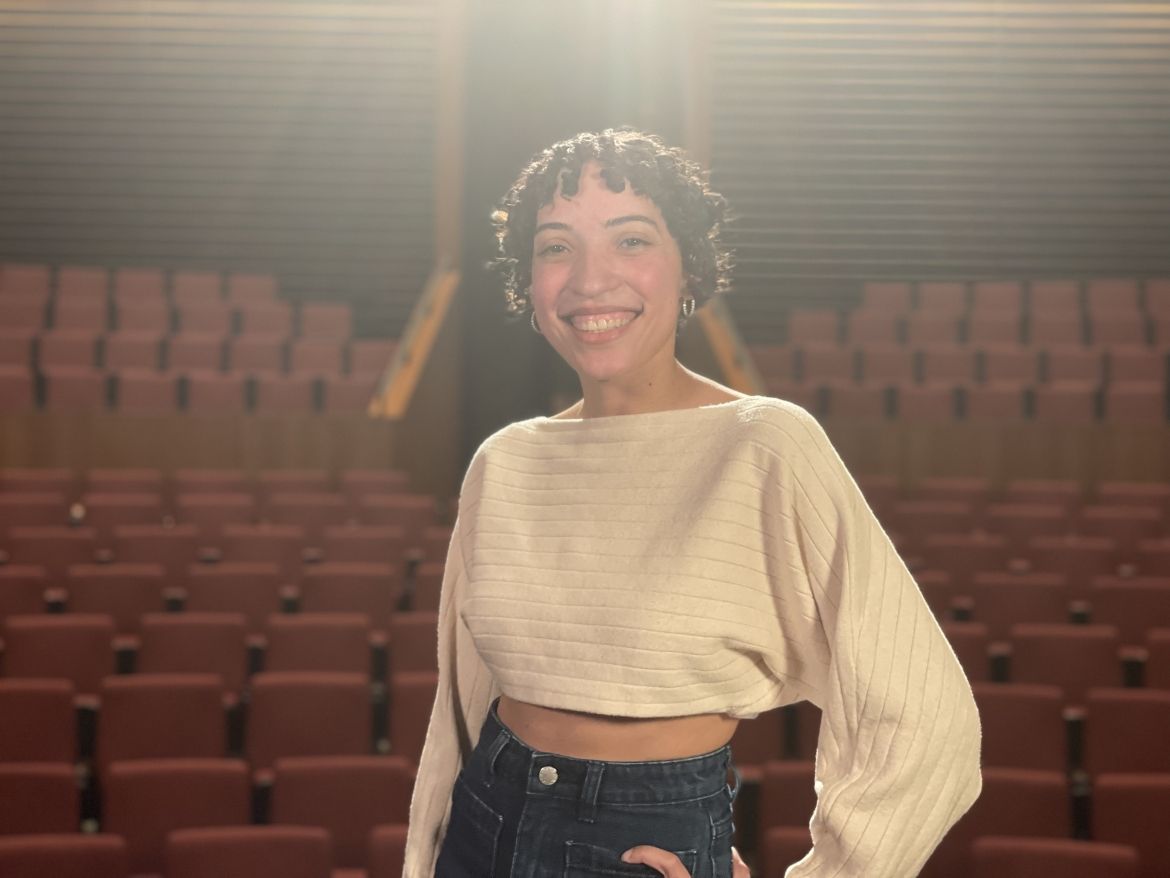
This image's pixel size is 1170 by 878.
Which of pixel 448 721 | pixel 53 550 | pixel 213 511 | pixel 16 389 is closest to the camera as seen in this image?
pixel 448 721

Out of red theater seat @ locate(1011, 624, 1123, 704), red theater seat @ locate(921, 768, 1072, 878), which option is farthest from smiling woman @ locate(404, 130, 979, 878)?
red theater seat @ locate(1011, 624, 1123, 704)

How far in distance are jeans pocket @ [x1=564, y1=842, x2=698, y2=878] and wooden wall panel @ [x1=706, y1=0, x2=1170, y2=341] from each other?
4.26 m

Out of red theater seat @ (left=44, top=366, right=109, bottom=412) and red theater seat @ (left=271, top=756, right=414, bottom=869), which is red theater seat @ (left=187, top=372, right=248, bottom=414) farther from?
red theater seat @ (left=271, top=756, right=414, bottom=869)

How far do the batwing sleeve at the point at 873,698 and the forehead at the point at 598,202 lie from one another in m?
0.13

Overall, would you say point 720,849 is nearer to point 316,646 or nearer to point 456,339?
point 316,646

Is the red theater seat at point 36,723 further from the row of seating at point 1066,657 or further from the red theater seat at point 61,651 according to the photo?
the row of seating at point 1066,657

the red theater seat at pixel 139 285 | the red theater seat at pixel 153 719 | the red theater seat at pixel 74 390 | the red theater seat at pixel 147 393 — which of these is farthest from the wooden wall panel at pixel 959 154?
the red theater seat at pixel 153 719

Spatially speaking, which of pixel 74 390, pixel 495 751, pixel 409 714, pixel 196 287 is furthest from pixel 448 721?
pixel 196 287

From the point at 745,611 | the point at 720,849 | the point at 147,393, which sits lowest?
the point at 147,393

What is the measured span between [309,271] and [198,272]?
0.36 m

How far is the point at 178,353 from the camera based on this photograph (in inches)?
150

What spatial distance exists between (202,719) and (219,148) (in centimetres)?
345

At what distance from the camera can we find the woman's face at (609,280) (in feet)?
2.05

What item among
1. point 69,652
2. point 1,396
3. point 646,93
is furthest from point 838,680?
point 646,93
